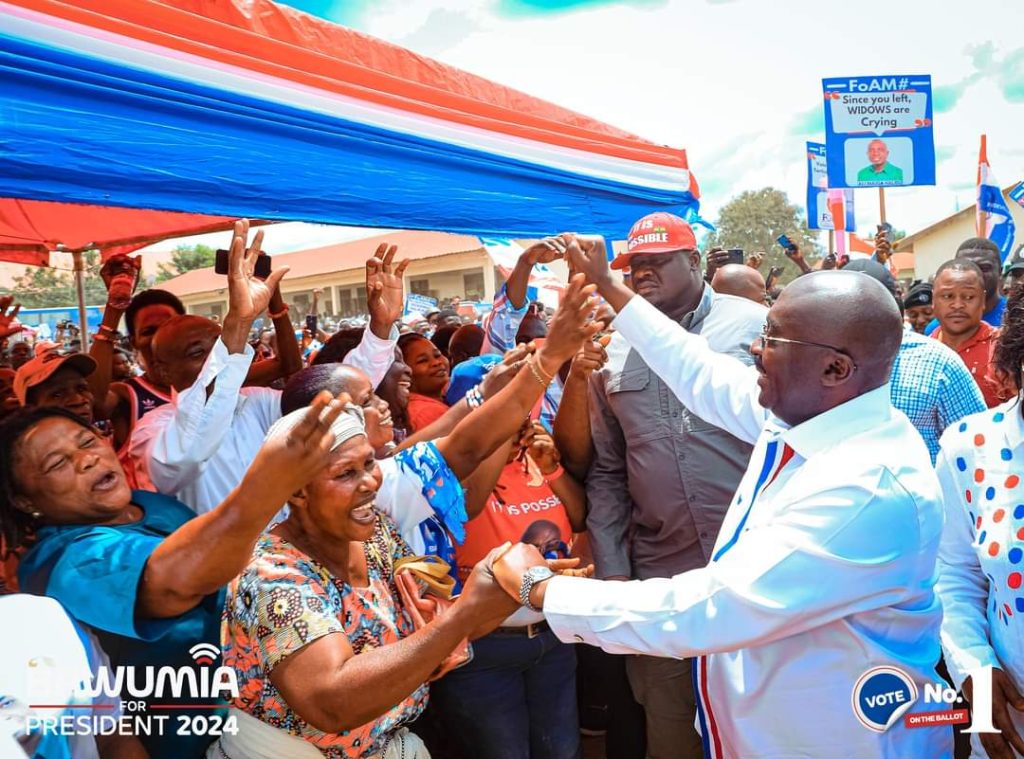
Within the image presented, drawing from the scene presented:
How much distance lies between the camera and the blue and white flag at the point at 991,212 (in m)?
7.01

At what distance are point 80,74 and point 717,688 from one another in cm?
227

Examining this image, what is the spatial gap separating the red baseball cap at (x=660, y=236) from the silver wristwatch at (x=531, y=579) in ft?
5.05

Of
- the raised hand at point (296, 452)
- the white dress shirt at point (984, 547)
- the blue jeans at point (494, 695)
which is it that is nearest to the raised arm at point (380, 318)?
the blue jeans at point (494, 695)

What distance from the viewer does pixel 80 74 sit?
77.0 inches

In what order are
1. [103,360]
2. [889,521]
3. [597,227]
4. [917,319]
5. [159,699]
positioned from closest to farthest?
[889,521], [159,699], [103,360], [597,227], [917,319]

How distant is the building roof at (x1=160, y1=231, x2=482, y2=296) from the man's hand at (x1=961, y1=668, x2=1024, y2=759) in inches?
862

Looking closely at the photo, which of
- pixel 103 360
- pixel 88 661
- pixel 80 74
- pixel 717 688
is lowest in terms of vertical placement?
pixel 717 688

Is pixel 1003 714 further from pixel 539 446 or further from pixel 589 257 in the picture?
pixel 589 257

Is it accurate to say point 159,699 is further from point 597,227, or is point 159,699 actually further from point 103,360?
point 597,227

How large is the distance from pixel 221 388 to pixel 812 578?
6.00 ft

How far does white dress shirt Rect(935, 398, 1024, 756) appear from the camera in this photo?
1.77m

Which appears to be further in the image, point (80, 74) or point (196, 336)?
point (196, 336)

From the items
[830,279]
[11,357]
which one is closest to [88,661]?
[830,279]

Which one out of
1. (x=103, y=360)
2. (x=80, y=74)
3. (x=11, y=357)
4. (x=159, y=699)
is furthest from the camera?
(x=11, y=357)
